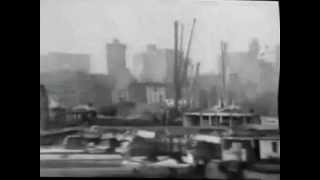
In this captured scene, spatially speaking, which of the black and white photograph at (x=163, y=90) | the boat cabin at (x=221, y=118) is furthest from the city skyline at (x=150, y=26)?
the boat cabin at (x=221, y=118)

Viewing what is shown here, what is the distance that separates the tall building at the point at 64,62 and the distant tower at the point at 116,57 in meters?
0.12

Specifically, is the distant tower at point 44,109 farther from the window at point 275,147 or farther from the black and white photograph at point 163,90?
the window at point 275,147

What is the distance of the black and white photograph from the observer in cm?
→ 176

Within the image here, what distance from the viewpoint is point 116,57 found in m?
1.80

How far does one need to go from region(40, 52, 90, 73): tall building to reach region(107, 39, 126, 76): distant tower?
12cm

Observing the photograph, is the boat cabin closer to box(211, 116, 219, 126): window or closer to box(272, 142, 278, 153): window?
box(211, 116, 219, 126): window

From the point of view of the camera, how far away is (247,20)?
1.78 metres

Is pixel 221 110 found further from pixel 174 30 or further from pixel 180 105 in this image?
pixel 174 30

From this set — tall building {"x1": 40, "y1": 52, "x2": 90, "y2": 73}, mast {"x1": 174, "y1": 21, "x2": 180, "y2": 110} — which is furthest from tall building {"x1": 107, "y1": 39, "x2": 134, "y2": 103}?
mast {"x1": 174, "y1": 21, "x2": 180, "y2": 110}

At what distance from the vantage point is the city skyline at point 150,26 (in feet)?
5.76

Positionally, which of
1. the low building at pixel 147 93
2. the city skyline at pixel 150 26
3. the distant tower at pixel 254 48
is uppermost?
the city skyline at pixel 150 26
